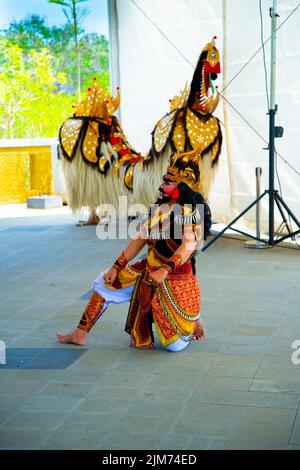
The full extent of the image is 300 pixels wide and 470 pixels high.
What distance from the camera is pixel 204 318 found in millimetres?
5613

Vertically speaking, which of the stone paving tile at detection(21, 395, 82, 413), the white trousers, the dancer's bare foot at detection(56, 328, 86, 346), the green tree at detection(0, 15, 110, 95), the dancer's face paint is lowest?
the stone paving tile at detection(21, 395, 82, 413)

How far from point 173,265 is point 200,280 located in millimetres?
2249

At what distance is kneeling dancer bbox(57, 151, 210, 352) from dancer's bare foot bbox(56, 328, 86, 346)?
0.08 ft

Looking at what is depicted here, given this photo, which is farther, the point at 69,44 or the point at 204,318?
the point at 69,44

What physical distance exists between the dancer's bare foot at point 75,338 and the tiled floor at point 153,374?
2.4 inches

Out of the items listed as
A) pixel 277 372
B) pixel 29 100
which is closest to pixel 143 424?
pixel 277 372

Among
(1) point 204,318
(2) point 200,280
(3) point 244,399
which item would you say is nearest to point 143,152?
(2) point 200,280

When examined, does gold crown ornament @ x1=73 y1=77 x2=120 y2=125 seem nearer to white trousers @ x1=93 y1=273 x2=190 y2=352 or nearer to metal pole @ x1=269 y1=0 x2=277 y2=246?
metal pole @ x1=269 y1=0 x2=277 y2=246

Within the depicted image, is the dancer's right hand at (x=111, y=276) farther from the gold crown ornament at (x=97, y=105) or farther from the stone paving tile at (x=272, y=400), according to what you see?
the gold crown ornament at (x=97, y=105)

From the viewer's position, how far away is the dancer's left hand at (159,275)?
15.2 ft

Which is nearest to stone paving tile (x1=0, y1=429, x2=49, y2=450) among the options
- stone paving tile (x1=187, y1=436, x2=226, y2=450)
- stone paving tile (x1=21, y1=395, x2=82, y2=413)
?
stone paving tile (x1=21, y1=395, x2=82, y2=413)

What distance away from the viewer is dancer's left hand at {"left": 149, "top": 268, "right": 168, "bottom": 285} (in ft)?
15.2

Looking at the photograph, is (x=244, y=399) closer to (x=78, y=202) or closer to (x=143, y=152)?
(x=78, y=202)
